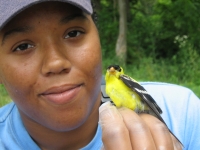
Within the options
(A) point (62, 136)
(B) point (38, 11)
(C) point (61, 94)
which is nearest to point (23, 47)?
(B) point (38, 11)

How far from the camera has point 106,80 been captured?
7.57 ft

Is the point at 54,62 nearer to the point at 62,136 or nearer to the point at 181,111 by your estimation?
the point at 62,136

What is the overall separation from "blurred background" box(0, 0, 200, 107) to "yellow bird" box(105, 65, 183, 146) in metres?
4.52

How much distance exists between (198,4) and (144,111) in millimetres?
8961

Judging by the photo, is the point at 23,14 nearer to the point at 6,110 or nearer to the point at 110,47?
the point at 6,110

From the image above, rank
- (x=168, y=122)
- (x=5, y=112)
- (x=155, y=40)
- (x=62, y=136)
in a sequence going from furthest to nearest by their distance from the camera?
(x=155, y=40), (x=5, y=112), (x=168, y=122), (x=62, y=136)

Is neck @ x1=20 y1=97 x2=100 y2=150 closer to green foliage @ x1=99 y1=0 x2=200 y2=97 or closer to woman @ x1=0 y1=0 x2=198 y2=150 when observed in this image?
woman @ x1=0 y1=0 x2=198 y2=150

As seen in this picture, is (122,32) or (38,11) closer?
(38,11)

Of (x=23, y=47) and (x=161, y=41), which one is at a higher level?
(x=161, y=41)

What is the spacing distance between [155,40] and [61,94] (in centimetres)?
1274

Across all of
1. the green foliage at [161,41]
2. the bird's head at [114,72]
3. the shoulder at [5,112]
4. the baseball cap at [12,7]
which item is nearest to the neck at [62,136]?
the shoulder at [5,112]

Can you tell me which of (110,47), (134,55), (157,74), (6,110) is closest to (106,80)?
(6,110)

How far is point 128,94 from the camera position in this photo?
212 centimetres

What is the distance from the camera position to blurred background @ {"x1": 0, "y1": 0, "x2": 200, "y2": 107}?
9.28 meters
